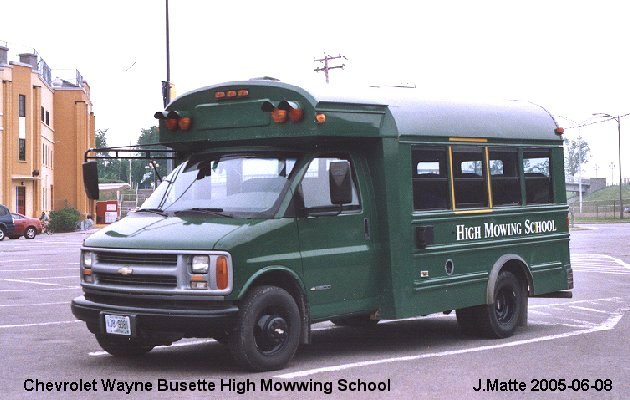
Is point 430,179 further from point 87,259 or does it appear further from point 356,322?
point 87,259

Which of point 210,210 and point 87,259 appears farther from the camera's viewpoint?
point 87,259

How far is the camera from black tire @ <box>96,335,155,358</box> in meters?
9.72

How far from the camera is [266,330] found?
8.94 m

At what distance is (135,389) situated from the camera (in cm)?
813

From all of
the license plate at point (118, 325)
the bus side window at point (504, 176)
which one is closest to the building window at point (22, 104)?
the bus side window at point (504, 176)

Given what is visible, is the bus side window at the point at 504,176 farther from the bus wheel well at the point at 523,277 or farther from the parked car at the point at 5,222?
the parked car at the point at 5,222

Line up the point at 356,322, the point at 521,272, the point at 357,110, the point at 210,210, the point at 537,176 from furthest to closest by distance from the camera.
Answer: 1. the point at 537,176
2. the point at 521,272
3. the point at 356,322
4. the point at 357,110
5. the point at 210,210

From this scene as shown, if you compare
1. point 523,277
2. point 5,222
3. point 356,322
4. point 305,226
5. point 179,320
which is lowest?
point 356,322

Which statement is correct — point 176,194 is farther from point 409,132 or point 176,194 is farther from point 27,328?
point 27,328

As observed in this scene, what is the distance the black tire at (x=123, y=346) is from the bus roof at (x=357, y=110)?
2112 millimetres

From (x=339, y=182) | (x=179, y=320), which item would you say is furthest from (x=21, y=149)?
(x=179, y=320)

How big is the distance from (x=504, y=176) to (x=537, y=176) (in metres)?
0.84

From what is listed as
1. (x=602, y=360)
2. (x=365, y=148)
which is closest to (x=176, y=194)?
(x=365, y=148)

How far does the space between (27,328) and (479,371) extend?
6116mm
